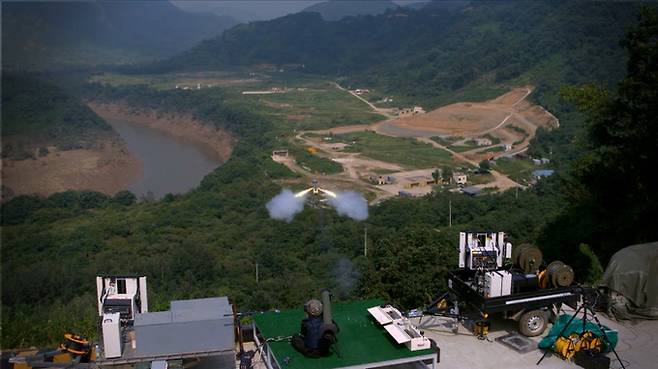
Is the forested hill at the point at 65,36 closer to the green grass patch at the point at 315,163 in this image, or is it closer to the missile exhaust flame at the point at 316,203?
the green grass patch at the point at 315,163

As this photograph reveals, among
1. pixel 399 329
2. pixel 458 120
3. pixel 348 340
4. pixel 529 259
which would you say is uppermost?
pixel 529 259

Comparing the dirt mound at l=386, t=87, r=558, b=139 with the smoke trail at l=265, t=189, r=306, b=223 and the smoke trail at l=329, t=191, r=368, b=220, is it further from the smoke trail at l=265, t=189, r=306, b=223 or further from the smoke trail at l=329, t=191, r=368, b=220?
the smoke trail at l=265, t=189, r=306, b=223

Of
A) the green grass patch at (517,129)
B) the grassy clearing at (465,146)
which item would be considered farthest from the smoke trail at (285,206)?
the green grass patch at (517,129)

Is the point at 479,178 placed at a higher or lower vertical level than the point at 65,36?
lower

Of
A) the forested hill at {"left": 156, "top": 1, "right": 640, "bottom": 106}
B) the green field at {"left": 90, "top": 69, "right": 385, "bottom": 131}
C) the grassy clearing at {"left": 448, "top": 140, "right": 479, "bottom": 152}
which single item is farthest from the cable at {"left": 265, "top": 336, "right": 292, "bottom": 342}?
the green field at {"left": 90, "top": 69, "right": 385, "bottom": 131}

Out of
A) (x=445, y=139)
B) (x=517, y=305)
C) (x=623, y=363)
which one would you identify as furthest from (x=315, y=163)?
(x=623, y=363)

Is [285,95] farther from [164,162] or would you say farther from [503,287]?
[503,287]

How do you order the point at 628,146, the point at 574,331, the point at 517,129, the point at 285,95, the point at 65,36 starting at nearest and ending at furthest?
the point at 574,331 → the point at 628,146 → the point at 517,129 → the point at 285,95 → the point at 65,36
